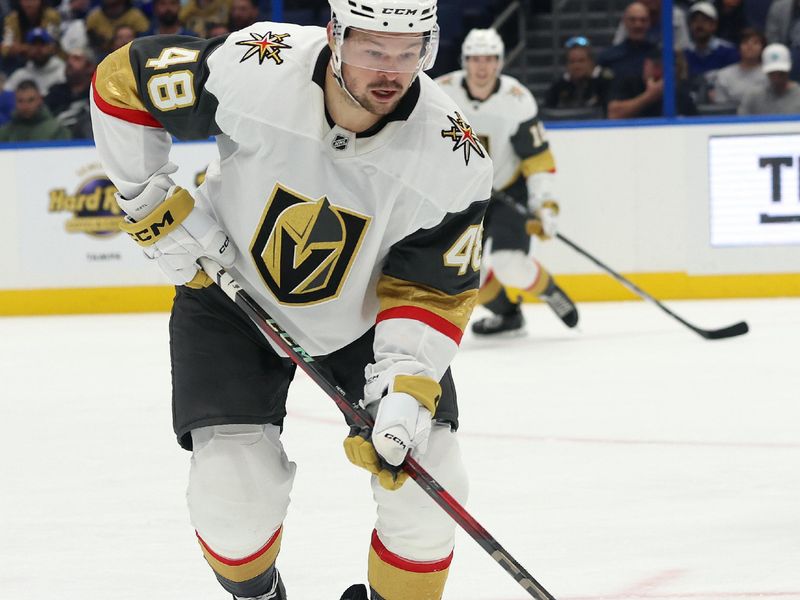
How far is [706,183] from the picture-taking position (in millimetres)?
6449

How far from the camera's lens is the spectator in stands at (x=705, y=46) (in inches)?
267

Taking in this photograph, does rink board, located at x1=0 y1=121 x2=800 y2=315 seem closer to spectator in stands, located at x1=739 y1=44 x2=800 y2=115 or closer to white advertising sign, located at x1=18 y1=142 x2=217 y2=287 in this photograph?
white advertising sign, located at x1=18 y1=142 x2=217 y2=287

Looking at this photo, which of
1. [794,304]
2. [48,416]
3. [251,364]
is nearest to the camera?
[251,364]

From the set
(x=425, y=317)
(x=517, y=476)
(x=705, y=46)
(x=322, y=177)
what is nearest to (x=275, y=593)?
(x=425, y=317)

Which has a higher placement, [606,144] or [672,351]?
[606,144]

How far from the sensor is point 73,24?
24.0 feet

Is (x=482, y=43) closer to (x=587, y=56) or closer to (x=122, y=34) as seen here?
(x=587, y=56)

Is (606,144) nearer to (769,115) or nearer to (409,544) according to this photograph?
(769,115)

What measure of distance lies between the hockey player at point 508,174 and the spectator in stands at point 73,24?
2.36 m

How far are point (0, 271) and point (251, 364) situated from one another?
15.2 ft

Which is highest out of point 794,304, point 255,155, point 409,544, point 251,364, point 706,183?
point 255,155

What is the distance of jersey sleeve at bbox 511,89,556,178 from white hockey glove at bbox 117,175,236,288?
3.46 metres

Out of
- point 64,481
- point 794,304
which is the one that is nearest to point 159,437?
point 64,481

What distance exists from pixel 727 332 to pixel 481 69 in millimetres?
1442
